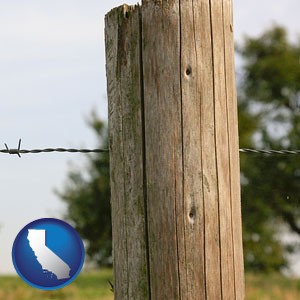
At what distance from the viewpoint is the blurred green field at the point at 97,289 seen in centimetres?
1252

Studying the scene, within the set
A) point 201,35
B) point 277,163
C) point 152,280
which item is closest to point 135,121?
point 201,35

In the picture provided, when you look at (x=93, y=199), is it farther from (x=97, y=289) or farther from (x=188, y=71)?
(x=188, y=71)

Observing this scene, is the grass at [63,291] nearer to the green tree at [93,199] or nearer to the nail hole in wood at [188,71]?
the green tree at [93,199]

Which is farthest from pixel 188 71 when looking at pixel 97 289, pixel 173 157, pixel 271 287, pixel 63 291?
pixel 271 287

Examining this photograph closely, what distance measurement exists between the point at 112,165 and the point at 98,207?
16557 mm

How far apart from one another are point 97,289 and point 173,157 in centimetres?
1367

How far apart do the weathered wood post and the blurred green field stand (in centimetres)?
961

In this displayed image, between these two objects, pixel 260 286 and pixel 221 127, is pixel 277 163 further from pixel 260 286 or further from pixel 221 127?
pixel 221 127

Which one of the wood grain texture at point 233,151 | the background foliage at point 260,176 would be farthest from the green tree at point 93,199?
the wood grain texture at point 233,151

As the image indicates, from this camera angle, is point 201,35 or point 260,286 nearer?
point 201,35

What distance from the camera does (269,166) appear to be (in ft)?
62.6

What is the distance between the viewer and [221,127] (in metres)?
2.84

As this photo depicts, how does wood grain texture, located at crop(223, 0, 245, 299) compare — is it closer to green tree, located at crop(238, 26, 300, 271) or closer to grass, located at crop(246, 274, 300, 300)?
grass, located at crop(246, 274, 300, 300)

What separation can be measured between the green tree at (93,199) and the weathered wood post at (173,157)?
16.0 meters
